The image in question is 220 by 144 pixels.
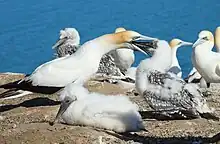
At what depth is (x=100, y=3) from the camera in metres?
25.7

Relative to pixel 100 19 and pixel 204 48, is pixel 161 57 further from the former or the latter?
pixel 100 19

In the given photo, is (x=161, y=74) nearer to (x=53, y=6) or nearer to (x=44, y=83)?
(x=44, y=83)

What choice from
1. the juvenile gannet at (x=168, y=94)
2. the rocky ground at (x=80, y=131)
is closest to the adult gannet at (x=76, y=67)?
the rocky ground at (x=80, y=131)

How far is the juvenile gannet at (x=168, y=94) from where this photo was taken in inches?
269

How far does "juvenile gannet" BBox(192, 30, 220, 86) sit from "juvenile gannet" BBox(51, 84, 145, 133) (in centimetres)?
409

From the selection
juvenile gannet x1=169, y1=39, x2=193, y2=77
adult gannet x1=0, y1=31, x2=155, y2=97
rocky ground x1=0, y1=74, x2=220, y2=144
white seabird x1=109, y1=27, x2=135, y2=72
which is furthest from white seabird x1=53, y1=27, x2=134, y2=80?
A: rocky ground x1=0, y1=74, x2=220, y2=144

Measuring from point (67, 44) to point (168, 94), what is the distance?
12.6 ft

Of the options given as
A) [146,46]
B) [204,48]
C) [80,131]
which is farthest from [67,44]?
[80,131]

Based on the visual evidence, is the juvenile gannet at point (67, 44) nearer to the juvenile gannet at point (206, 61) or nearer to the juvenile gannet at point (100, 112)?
the juvenile gannet at point (206, 61)

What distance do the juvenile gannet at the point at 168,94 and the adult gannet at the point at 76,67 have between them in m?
0.86

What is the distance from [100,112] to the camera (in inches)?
245

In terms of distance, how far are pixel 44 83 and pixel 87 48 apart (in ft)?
2.29

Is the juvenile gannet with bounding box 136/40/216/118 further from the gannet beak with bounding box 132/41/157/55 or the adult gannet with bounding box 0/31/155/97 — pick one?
the adult gannet with bounding box 0/31/155/97

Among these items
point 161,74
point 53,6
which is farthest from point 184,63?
point 161,74
